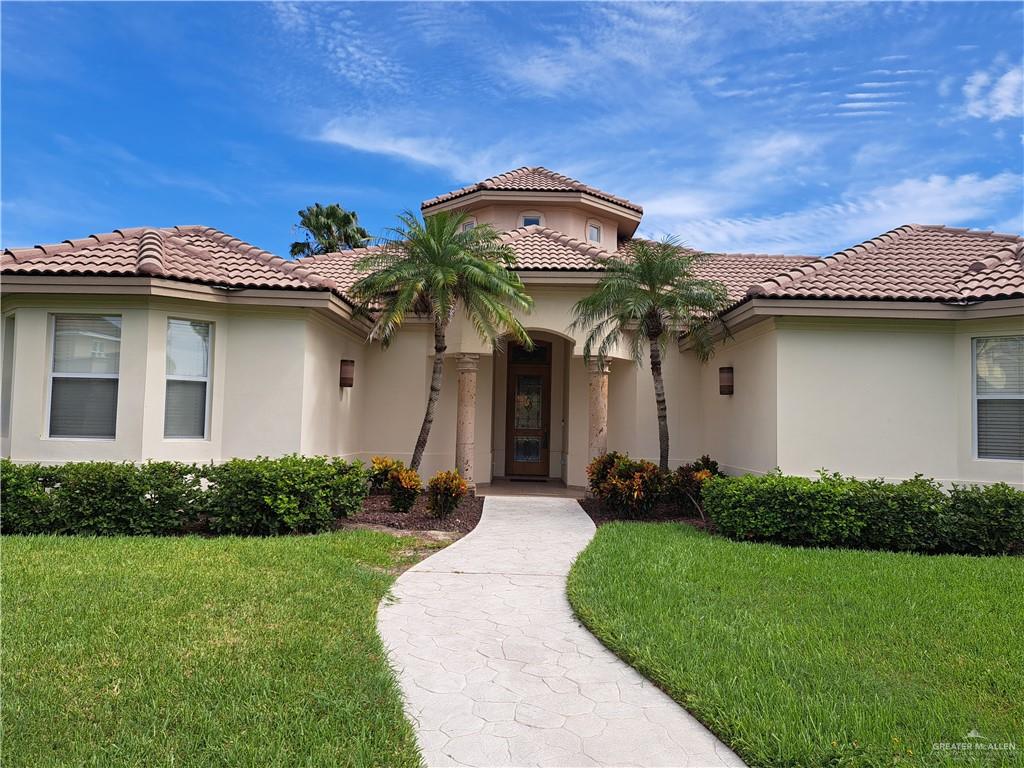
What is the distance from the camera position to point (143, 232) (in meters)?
10.8

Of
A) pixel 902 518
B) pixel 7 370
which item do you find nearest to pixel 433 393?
pixel 7 370

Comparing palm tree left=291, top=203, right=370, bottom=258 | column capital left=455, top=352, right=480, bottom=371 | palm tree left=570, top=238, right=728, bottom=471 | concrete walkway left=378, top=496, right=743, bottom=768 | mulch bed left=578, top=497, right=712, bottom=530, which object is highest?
palm tree left=291, top=203, right=370, bottom=258

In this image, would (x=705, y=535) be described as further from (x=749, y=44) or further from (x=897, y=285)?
(x=749, y=44)

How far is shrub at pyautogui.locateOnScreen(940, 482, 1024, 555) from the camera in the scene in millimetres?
7969

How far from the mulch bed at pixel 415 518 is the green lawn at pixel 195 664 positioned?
2.73 meters

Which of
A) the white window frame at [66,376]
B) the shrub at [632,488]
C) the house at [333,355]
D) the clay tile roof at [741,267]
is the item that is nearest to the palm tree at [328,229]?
the clay tile roof at [741,267]

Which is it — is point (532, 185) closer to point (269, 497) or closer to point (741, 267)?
point (741, 267)

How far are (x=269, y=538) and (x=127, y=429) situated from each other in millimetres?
3235

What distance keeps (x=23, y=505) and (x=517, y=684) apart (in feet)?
25.9

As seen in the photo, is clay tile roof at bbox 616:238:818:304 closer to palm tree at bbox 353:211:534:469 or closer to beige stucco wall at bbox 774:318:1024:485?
beige stucco wall at bbox 774:318:1024:485

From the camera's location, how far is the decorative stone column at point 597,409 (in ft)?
40.7

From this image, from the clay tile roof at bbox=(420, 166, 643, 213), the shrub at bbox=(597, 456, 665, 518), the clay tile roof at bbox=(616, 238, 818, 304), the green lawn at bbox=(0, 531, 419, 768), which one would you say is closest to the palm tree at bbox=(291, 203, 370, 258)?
the clay tile roof at bbox=(420, 166, 643, 213)

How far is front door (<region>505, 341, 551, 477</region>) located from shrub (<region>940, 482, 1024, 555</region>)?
943 centimetres

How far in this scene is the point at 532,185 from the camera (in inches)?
645
